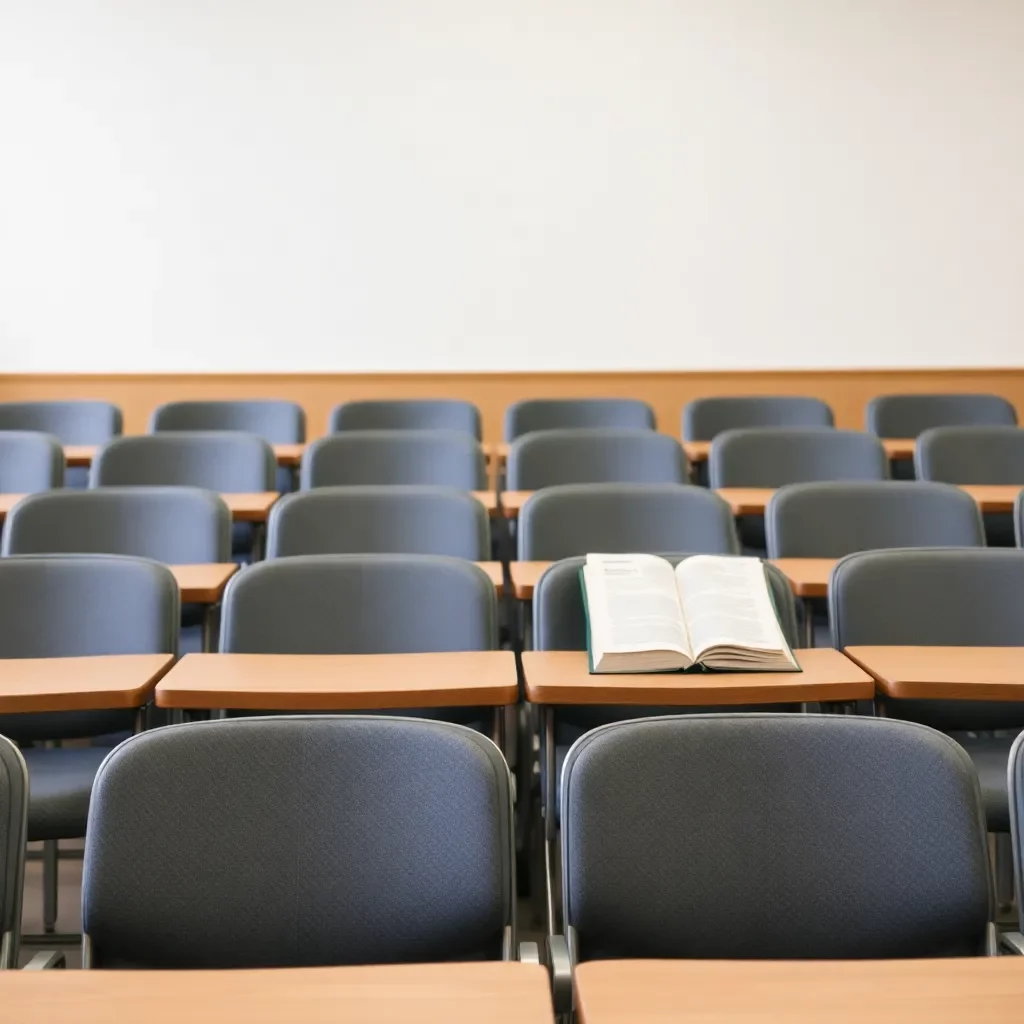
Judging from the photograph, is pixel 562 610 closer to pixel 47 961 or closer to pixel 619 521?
pixel 619 521

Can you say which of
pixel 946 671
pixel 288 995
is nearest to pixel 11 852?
pixel 288 995

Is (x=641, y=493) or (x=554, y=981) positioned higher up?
(x=641, y=493)

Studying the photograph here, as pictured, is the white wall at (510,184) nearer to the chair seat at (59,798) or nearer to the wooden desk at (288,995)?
the chair seat at (59,798)

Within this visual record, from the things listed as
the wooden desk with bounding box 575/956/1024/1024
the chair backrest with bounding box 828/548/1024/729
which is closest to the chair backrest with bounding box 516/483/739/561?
the chair backrest with bounding box 828/548/1024/729

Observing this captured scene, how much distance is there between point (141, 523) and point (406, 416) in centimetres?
189

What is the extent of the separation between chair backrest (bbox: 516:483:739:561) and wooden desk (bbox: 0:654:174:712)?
1184 millimetres

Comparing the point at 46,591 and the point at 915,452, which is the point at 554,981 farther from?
the point at 915,452

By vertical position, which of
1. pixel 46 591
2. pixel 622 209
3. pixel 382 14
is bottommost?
pixel 46 591

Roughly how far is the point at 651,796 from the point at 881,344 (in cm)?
499

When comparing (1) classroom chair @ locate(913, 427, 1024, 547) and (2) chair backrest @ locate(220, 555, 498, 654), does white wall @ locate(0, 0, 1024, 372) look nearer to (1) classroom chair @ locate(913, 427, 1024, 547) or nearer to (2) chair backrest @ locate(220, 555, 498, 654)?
(1) classroom chair @ locate(913, 427, 1024, 547)

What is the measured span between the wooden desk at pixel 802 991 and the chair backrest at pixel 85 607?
1604 millimetres

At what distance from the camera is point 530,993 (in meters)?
1.22

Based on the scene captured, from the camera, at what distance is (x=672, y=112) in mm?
5980

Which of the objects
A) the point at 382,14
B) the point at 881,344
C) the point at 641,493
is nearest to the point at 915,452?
the point at 641,493
